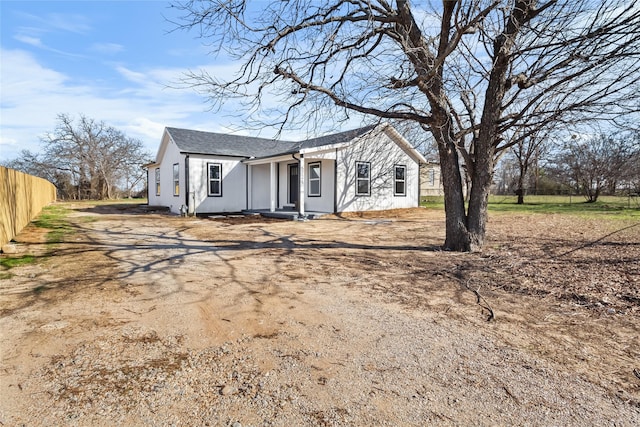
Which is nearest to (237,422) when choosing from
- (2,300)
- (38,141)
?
(2,300)

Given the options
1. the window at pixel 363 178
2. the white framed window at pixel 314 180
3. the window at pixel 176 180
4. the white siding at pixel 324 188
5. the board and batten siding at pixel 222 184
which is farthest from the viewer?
the window at pixel 176 180

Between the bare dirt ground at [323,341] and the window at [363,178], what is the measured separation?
1000cm

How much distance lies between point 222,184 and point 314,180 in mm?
4687

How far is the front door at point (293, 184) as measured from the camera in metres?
16.5

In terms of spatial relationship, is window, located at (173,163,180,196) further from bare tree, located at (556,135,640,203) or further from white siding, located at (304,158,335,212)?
bare tree, located at (556,135,640,203)

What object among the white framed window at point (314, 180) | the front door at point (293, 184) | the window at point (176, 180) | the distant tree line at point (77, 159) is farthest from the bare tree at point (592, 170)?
the distant tree line at point (77, 159)

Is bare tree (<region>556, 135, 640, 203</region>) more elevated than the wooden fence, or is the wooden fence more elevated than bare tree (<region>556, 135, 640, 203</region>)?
bare tree (<region>556, 135, 640, 203</region>)

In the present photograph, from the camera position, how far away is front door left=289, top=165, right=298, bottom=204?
651 inches

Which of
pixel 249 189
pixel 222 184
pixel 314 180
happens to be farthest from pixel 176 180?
pixel 314 180

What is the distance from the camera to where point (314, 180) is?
630 inches

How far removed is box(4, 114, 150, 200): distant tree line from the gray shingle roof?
18.3 m

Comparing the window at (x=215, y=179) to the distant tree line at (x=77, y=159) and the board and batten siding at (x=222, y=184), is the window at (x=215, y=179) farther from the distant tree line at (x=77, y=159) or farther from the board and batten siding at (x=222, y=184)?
the distant tree line at (x=77, y=159)

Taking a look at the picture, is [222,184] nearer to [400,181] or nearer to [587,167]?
[400,181]

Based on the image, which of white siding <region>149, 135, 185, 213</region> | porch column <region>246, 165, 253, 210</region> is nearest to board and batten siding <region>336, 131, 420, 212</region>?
porch column <region>246, 165, 253, 210</region>
